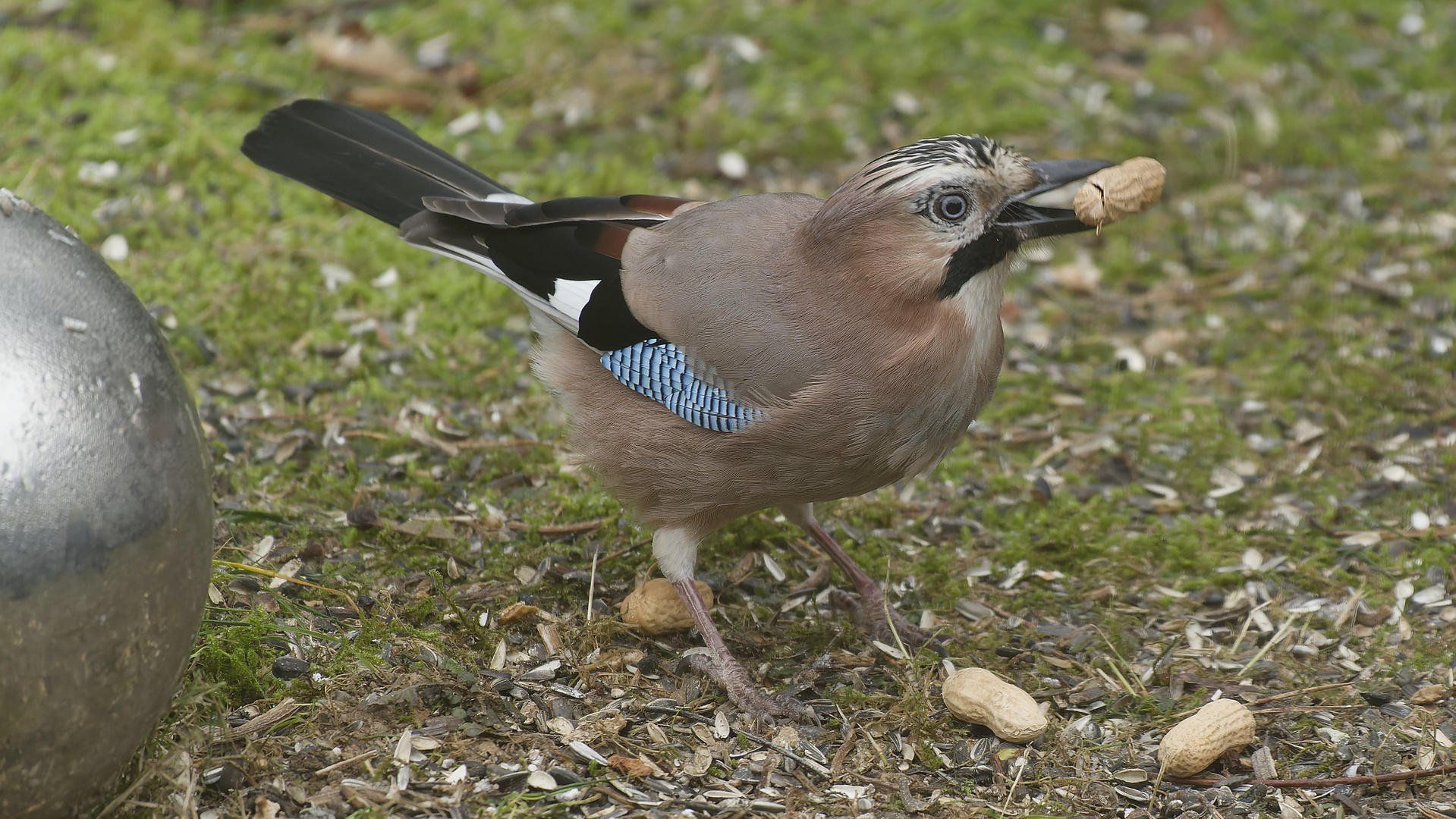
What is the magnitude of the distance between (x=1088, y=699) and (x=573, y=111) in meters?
4.33

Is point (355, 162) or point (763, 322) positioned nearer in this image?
point (763, 322)

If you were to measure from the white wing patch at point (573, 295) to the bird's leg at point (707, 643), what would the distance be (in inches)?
27.6

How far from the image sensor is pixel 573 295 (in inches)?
159

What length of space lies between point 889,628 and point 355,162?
2.26 meters

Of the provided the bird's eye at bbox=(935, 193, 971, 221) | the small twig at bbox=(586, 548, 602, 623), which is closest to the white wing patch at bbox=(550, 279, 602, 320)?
the small twig at bbox=(586, 548, 602, 623)

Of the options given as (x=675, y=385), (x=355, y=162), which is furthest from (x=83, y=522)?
(x=355, y=162)

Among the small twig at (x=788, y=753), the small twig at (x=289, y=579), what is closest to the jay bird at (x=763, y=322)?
A: the small twig at (x=788, y=753)

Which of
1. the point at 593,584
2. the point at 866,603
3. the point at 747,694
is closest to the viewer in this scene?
the point at 747,694

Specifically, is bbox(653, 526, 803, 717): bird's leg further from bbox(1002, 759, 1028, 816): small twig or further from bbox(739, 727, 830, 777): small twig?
bbox(1002, 759, 1028, 816): small twig

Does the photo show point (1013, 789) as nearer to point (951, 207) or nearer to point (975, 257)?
point (975, 257)

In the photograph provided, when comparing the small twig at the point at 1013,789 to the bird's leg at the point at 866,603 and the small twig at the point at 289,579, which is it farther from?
the small twig at the point at 289,579

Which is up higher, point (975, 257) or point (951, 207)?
point (951, 207)

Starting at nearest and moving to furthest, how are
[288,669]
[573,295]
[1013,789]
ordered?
[1013,789] < [288,669] < [573,295]

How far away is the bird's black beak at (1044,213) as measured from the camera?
3654 mm
